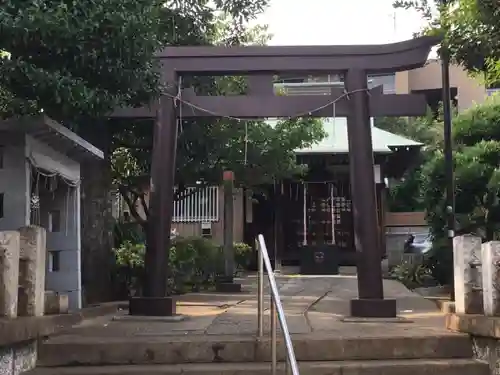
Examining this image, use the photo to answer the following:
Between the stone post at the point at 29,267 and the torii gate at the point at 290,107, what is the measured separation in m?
2.43

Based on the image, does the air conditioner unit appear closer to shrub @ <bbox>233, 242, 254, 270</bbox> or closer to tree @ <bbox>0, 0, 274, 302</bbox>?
shrub @ <bbox>233, 242, 254, 270</bbox>

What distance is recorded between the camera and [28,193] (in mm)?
7047

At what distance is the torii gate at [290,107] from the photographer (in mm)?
8281

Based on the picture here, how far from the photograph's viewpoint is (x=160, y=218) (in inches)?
333

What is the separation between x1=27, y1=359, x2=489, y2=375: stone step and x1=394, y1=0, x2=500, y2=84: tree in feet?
11.8

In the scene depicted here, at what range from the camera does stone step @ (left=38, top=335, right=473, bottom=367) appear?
613cm

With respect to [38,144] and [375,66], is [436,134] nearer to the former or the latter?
[375,66]

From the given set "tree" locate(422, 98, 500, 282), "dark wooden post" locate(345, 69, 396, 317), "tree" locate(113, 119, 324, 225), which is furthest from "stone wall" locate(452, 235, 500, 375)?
"tree" locate(113, 119, 324, 225)

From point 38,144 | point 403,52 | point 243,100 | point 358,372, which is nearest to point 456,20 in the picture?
point 403,52

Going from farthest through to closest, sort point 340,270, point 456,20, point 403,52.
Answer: point 340,270 < point 403,52 < point 456,20

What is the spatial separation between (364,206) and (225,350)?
10.0ft

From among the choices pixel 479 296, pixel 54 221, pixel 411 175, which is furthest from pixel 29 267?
pixel 411 175

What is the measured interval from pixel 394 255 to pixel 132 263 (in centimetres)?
1092

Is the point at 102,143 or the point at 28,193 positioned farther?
the point at 102,143
